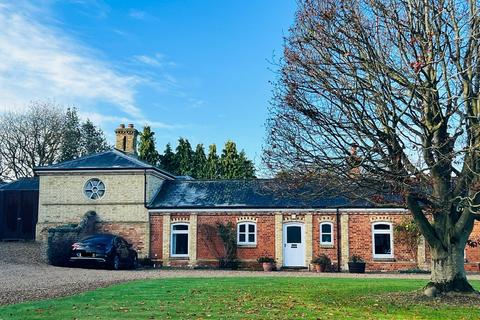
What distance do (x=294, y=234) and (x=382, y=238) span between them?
4497 mm

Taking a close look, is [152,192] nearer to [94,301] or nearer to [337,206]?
[337,206]

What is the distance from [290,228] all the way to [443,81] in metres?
16.7

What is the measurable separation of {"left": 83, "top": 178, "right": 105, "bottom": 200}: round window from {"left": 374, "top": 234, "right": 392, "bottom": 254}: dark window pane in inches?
592

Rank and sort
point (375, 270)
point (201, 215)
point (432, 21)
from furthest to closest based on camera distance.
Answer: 1. point (201, 215)
2. point (375, 270)
3. point (432, 21)

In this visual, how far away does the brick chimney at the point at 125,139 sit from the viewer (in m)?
35.2

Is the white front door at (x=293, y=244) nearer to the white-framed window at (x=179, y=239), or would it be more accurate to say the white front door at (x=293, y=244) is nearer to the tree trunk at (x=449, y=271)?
the white-framed window at (x=179, y=239)

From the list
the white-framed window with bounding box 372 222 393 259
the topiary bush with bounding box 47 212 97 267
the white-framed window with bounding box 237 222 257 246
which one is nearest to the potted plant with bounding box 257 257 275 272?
the white-framed window with bounding box 237 222 257 246

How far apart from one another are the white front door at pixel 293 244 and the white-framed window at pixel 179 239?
536 cm

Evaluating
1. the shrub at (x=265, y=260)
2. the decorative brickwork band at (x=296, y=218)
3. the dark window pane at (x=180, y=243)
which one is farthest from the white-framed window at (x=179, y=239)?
the decorative brickwork band at (x=296, y=218)

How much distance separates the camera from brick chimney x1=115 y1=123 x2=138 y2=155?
115 feet

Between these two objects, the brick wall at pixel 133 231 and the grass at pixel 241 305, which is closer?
the grass at pixel 241 305

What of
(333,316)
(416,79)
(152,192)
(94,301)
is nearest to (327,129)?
(416,79)

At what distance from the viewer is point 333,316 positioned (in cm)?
1022

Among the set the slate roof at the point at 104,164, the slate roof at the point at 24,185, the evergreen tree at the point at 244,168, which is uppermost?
the evergreen tree at the point at 244,168
